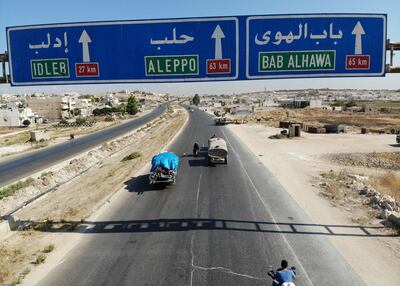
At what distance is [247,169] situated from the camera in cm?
3123

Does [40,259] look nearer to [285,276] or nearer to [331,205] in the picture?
[285,276]

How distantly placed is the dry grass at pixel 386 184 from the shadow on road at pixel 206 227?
9828 millimetres

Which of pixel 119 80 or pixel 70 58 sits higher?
pixel 70 58

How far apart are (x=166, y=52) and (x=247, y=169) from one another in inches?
757

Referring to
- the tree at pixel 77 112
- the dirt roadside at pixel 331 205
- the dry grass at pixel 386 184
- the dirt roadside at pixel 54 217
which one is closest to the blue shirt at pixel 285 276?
the dirt roadside at pixel 331 205

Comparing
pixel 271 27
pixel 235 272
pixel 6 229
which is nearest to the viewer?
pixel 235 272

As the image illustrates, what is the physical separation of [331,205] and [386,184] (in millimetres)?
10113

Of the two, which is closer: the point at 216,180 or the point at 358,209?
the point at 358,209

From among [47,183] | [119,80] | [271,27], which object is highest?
[271,27]

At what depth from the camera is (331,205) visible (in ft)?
66.4

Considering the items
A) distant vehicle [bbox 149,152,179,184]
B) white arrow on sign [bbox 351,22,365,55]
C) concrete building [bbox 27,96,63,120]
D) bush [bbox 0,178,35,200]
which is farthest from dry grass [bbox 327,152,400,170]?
concrete building [bbox 27,96,63,120]

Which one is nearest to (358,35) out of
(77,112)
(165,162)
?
(165,162)

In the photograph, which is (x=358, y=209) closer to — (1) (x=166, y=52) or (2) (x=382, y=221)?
(2) (x=382, y=221)

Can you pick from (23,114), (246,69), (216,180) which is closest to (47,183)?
(216,180)
